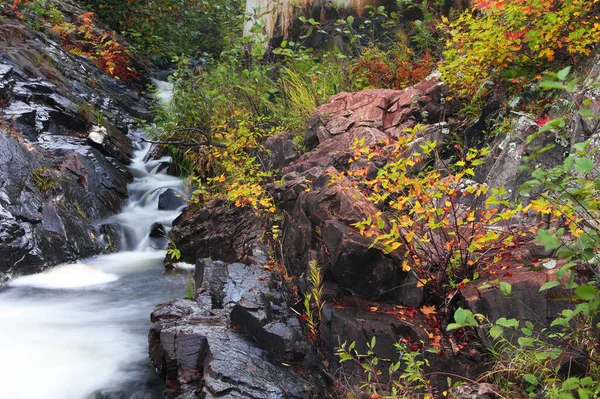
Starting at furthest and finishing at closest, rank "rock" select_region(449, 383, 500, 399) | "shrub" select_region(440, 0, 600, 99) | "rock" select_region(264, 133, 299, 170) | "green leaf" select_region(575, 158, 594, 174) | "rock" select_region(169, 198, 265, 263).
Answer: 1. "rock" select_region(264, 133, 299, 170)
2. "rock" select_region(169, 198, 265, 263)
3. "shrub" select_region(440, 0, 600, 99)
4. "rock" select_region(449, 383, 500, 399)
5. "green leaf" select_region(575, 158, 594, 174)

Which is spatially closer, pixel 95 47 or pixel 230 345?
pixel 230 345

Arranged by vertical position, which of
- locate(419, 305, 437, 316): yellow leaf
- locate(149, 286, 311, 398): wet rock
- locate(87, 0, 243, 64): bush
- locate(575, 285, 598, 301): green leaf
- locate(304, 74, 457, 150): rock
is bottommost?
locate(149, 286, 311, 398): wet rock

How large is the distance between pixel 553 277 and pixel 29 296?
17.1ft

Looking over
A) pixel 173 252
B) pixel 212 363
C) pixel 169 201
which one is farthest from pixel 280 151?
pixel 212 363

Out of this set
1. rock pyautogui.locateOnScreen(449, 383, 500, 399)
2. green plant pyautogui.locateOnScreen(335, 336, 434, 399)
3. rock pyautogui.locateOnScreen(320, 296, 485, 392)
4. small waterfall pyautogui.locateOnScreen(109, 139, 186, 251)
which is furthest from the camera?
small waterfall pyautogui.locateOnScreen(109, 139, 186, 251)

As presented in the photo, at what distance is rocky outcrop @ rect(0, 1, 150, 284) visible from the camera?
22.0 feet

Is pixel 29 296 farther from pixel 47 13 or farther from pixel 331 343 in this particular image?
pixel 47 13

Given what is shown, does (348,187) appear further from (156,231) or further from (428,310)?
(156,231)

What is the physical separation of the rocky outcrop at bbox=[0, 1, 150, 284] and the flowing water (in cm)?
36

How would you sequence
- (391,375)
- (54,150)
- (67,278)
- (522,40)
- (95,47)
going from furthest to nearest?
(95,47) → (54,150) → (67,278) → (522,40) → (391,375)

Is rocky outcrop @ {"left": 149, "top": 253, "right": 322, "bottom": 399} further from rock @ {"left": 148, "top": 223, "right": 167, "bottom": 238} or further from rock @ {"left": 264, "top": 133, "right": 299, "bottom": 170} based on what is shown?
rock @ {"left": 148, "top": 223, "right": 167, "bottom": 238}

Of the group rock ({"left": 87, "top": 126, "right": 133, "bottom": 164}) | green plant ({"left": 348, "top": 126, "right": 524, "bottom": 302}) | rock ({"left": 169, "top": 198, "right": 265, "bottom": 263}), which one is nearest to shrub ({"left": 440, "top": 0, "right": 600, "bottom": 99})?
green plant ({"left": 348, "top": 126, "right": 524, "bottom": 302})

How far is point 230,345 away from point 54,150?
225 inches

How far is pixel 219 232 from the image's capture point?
6.83 m
